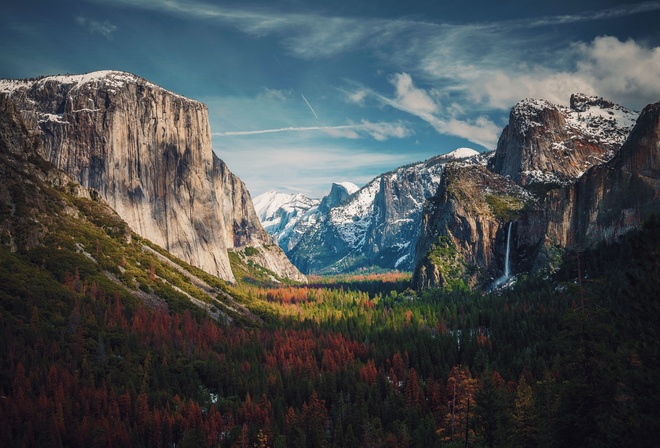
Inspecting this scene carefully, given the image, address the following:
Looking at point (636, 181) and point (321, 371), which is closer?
point (321, 371)

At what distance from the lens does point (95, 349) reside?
104875 millimetres

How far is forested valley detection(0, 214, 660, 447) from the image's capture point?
117 feet

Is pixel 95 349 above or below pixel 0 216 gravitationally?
below

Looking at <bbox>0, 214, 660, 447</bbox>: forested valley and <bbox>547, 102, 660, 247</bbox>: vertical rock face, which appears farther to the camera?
<bbox>547, 102, 660, 247</bbox>: vertical rock face

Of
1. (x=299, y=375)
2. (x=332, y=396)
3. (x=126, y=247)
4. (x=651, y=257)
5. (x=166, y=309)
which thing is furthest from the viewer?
(x=126, y=247)

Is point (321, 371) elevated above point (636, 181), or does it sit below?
below

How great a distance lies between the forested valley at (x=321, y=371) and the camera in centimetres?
3581

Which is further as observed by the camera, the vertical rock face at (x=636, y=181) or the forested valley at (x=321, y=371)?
the vertical rock face at (x=636, y=181)

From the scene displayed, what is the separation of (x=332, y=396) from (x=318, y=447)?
72.0 ft

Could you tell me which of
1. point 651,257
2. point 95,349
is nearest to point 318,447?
point 95,349

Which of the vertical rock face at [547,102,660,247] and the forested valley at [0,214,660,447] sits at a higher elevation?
the vertical rock face at [547,102,660,247]

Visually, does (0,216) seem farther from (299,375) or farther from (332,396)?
(332,396)

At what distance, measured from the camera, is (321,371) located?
384 ft

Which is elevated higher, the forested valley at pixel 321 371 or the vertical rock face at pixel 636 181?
the vertical rock face at pixel 636 181
